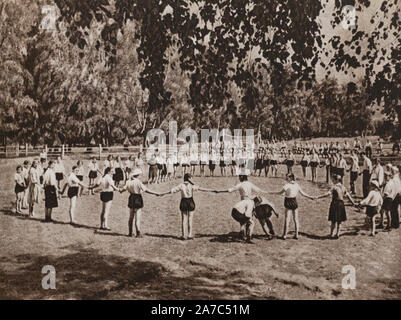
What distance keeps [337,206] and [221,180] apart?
262 centimetres

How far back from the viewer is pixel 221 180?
1009cm

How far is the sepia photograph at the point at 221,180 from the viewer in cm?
577

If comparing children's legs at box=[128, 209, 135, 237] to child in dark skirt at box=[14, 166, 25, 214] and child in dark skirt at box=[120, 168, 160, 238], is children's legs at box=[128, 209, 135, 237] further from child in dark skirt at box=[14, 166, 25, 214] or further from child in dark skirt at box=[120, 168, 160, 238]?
child in dark skirt at box=[14, 166, 25, 214]

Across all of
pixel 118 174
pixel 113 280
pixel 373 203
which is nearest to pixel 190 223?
pixel 113 280

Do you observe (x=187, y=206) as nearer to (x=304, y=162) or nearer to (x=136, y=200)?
(x=136, y=200)

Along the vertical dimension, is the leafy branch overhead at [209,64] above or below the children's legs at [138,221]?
above

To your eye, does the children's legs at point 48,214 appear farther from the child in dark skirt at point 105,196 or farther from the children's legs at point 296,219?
the children's legs at point 296,219

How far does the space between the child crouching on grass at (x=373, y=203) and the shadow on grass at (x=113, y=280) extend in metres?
3.19

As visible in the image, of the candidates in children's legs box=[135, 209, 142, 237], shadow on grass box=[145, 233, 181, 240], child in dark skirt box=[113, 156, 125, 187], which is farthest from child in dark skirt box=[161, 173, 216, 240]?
child in dark skirt box=[113, 156, 125, 187]

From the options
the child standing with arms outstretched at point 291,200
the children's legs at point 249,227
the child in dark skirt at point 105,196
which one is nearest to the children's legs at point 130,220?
the child in dark skirt at point 105,196

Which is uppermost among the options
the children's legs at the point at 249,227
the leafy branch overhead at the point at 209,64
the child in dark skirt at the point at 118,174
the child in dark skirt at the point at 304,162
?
the leafy branch overhead at the point at 209,64

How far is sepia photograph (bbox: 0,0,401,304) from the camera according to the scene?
18.9 feet

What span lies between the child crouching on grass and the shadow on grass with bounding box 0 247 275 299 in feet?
10.5

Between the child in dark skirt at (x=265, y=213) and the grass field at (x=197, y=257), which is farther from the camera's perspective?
the child in dark skirt at (x=265, y=213)
